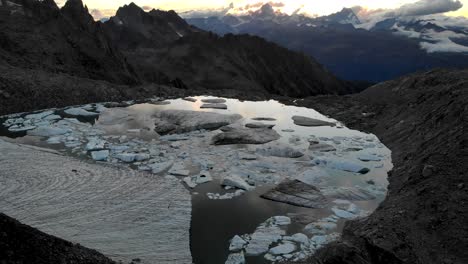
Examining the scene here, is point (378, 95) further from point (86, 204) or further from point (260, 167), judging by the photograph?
point (86, 204)

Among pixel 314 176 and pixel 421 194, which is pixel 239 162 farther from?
pixel 421 194

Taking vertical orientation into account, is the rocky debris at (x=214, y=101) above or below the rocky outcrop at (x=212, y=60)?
above

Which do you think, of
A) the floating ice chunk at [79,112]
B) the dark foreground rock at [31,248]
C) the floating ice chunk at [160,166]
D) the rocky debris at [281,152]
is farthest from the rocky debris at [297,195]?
the floating ice chunk at [79,112]

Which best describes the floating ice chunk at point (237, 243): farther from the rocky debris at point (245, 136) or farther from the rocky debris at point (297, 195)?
the rocky debris at point (245, 136)

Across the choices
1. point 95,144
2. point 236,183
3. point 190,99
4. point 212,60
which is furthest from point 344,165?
point 212,60

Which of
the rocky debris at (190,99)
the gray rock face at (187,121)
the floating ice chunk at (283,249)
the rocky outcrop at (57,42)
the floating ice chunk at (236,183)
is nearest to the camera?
the floating ice chunk at (283,249)

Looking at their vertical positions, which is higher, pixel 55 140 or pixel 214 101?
pixel 55 140
